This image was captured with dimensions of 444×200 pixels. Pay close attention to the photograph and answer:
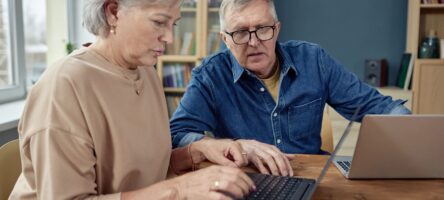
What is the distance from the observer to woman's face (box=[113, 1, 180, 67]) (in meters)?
1.00

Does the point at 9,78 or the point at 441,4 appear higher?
the point at 441,4

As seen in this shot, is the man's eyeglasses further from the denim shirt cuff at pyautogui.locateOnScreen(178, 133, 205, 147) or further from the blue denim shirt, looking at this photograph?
the denim shirt cuff at pyautogui.locateOnScreen(178, 133, 205, 147)

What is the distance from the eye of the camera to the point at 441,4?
3.11m

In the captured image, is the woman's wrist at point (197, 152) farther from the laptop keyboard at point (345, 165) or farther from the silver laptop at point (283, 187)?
the laptop keyboard at point (345, 165)

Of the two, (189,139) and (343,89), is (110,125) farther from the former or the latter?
(343,89)

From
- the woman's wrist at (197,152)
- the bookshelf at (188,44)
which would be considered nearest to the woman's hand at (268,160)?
the woman's wrist at (197,152)

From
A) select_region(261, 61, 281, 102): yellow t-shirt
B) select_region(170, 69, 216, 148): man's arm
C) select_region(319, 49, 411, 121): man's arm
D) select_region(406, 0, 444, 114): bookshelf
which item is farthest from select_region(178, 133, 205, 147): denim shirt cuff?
select_region(406, 0, 444, 114): bookshelf

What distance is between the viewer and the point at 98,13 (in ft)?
3.30

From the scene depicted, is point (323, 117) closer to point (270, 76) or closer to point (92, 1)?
point (270, 76)

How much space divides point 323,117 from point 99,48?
1.05 metres

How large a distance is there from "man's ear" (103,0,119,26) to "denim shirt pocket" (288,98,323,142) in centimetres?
81

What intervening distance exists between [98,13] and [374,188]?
76 cm

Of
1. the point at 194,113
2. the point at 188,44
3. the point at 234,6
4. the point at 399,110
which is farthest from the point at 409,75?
the point at 194,113

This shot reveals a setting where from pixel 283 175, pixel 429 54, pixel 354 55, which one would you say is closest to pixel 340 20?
pixel 354 55
